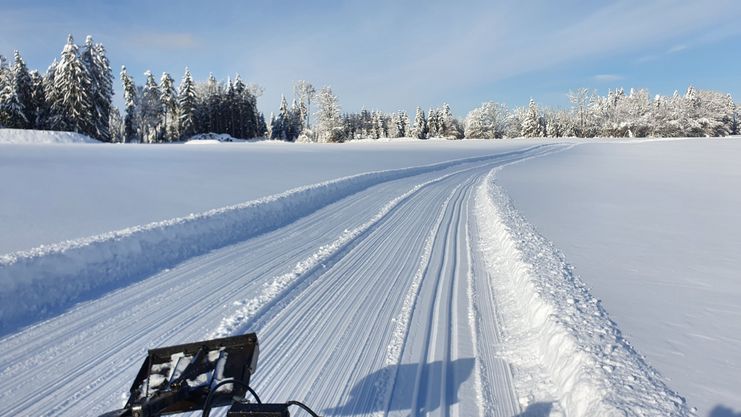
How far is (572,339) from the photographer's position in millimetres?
3549

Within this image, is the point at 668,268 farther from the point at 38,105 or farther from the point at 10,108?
the point at 38,105

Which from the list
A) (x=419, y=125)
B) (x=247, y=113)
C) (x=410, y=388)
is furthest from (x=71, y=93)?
(x=419, y=125)

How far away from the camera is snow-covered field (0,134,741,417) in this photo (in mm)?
3105

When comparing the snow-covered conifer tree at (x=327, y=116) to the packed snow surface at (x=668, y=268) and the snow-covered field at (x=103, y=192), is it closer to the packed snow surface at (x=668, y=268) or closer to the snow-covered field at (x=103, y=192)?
the snow-covered field at (x=103, y=192)

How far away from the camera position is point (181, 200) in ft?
36.9

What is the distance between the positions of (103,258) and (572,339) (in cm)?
607

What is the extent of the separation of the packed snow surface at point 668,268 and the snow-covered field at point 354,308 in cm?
5

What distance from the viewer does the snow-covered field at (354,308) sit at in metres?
3.11

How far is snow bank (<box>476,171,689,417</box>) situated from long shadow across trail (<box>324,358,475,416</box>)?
771 millimetres

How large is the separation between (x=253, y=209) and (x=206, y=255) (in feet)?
9.33

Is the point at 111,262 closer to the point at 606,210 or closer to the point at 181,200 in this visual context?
the point at 181,200

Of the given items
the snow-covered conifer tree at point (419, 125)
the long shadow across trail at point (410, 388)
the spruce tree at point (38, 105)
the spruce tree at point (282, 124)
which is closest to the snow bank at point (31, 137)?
the spruce tree at point (38, 105)

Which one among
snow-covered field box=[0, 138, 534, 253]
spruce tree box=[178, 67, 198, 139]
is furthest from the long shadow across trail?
spruce tree box=[178, 67, 198, 139]

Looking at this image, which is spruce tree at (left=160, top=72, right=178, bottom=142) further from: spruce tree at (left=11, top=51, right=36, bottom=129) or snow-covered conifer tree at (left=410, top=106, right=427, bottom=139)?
snow-covered conifer tree at (left=410, top=106, right=427, bottom=139)
